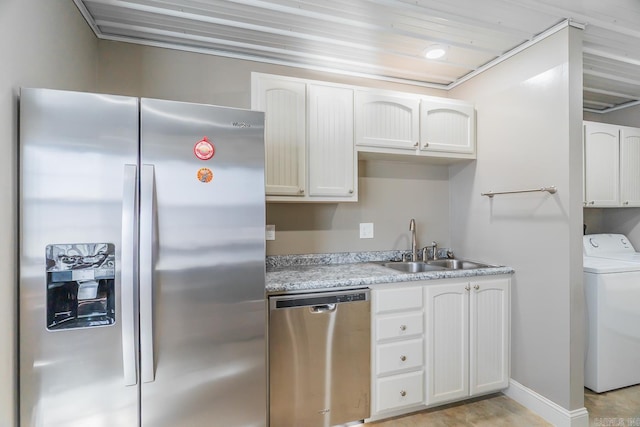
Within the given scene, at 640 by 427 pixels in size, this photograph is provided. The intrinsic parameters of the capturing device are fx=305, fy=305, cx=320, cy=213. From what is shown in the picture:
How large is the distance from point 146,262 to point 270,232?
3.71ft

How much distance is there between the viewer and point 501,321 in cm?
218

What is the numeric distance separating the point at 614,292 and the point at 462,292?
3.74 ft

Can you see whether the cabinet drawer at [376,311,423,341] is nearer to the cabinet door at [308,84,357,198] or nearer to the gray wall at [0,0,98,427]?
the cabinet door at [308,84,357,198]

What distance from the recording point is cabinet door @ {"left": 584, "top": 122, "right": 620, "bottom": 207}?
2.50 meters

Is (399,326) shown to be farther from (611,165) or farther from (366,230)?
(611,165)

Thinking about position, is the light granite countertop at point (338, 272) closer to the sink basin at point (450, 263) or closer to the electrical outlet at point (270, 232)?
the electrical outlet at point (270, 232)

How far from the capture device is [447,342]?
2.04m

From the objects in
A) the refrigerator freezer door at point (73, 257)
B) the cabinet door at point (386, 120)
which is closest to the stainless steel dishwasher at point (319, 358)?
the refrigerator freezer door at point (73, 257)

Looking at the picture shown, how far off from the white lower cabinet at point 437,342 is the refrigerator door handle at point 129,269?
4.19 ft

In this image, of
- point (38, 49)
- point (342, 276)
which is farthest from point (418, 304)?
point (38, 49)

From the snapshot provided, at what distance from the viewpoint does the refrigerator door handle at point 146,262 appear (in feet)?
4.09

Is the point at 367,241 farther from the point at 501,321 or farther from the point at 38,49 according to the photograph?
the point at 38,49

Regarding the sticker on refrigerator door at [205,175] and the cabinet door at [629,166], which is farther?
the cabinet door at [629,166]

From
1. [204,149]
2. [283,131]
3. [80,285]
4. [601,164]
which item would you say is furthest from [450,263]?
[80,285]
